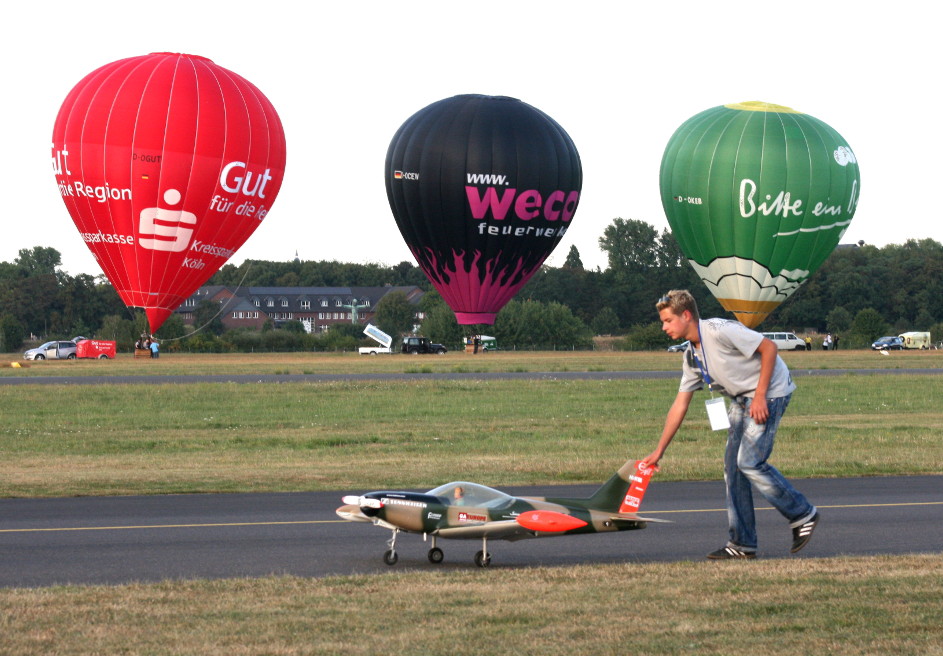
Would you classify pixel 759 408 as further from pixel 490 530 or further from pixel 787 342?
pixel 787 342

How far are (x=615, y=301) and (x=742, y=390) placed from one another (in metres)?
141

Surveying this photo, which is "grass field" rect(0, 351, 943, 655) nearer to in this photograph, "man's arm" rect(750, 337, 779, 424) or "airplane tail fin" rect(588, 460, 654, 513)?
"airplane tail fin" rect(588, 460, 654, 513)

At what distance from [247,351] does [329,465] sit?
84.7 m

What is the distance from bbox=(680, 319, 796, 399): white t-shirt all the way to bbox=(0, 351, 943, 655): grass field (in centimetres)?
157

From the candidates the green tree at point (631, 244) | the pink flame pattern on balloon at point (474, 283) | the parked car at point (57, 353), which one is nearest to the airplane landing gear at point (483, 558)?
the pink flame pattern on balloon at point (474, 283)

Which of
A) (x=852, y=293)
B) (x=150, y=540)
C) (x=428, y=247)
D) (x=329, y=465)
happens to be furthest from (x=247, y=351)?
(x=150, y=540)

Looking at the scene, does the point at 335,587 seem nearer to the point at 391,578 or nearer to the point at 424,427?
the point at 391,578

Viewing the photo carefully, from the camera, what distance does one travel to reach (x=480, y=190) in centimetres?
5594

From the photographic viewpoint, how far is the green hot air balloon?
58.0m

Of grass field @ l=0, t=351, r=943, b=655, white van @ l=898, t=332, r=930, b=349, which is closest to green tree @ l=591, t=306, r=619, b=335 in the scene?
white van @ l=898, t=332, r=930, b=349

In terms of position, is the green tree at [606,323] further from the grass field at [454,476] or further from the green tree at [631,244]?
the grass field at [454,476]

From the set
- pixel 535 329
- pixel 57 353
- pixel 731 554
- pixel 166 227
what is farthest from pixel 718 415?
pixel 535 329

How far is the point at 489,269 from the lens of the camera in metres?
58.6

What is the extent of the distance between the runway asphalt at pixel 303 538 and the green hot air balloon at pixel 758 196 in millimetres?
42911
